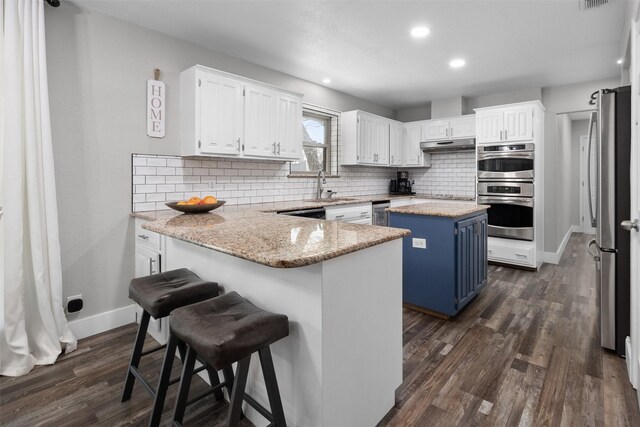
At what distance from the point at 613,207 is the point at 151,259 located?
10.6 feet

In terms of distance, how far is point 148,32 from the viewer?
2.94m

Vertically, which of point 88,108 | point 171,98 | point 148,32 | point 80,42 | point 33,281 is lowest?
point 33,281

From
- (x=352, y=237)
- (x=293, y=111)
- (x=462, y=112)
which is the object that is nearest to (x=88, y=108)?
(x=293, y=111)

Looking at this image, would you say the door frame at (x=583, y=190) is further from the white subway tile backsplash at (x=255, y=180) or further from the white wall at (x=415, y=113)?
the white wall at (x=415, y=113)

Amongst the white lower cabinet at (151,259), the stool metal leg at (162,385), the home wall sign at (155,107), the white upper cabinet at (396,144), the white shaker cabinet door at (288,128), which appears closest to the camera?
the stool metal leg at (162,385)

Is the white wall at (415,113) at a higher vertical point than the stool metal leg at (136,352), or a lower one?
higher

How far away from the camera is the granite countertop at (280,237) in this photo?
121cm

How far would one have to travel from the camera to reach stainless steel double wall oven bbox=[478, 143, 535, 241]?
14.2 ft

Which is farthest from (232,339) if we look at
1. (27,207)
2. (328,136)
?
(328,136)

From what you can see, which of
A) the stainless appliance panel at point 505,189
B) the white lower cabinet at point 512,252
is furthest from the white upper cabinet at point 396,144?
the white lower cabinet at point 512,252

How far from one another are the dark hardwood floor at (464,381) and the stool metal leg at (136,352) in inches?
2.1

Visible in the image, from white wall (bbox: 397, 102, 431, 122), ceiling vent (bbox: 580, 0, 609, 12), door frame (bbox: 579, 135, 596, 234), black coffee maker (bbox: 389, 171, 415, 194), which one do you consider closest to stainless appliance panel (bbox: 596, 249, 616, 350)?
ceiling vent (bbox: 580, 0, 609, 12)

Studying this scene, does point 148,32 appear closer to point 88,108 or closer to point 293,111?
point 88,108

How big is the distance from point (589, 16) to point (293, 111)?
275 centimetres
